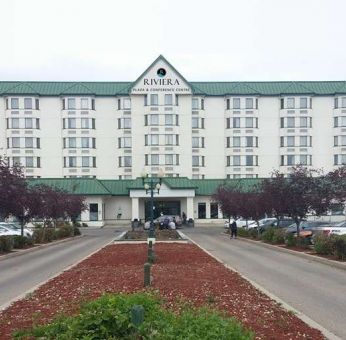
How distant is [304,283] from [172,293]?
190 inches

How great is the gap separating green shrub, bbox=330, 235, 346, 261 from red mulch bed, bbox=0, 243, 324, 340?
5087 millimetres

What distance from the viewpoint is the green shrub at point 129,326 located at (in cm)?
541

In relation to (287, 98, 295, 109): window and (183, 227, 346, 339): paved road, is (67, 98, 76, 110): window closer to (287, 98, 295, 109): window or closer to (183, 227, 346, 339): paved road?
(287, 98, 295, 109): window

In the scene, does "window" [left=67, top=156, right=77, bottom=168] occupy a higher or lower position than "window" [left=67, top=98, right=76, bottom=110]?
lower

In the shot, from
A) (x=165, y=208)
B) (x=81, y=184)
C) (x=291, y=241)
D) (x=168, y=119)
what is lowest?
(x=165, y=208)

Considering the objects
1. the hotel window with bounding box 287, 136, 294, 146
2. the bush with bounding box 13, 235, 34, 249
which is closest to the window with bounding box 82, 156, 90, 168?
the hotel window with bounding box 287, 136, 294, 146

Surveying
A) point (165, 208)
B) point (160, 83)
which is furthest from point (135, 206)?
point (160, 83)

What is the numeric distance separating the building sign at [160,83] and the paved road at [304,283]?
47.3 m

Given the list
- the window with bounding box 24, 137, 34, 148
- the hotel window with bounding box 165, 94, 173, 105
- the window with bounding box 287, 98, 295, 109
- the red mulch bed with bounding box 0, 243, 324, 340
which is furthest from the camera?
the window with bounding box 287, 98, 295, 109

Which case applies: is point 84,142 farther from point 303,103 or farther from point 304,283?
point 304,283

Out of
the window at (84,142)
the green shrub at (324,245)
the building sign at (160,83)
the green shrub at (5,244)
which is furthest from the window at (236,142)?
the green shrub at (324,245)

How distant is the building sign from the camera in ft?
222

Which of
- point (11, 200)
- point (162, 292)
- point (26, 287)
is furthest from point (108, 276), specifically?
point (11, 200)

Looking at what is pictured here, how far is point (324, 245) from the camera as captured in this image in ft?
68.0
